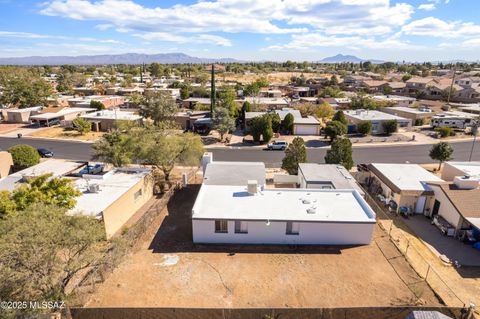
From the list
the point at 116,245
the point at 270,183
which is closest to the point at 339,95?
the point at 270,183

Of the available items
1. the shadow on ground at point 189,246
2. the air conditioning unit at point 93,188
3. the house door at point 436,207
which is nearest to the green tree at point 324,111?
the house door at point 436,207

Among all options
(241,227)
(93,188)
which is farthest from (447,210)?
(93,188)

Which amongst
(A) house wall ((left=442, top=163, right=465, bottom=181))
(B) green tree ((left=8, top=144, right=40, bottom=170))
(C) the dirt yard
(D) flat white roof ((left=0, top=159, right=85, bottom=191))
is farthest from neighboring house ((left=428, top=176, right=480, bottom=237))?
(C) the dirt yard

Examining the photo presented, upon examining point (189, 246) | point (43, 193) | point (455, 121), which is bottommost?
point (189, 246)

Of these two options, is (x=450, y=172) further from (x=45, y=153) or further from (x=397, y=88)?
(x=397, y=88)

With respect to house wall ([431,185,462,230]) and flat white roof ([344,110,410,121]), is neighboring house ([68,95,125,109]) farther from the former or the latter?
house wall ([431,185,462,230])

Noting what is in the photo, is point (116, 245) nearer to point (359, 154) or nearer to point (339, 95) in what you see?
point (359, 154)
